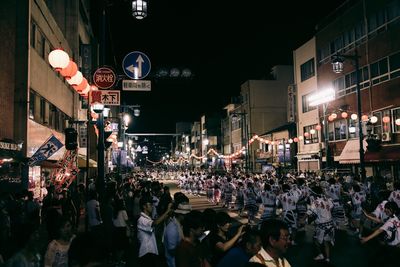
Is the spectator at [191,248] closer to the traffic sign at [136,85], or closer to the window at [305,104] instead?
the traffic sign at [136,85]

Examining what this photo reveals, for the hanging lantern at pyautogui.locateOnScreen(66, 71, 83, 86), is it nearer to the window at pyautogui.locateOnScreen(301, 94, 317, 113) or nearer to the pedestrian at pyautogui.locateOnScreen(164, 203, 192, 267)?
the pedestrian at pyautogui.locateOnScreen(164, 203, 192, 267)

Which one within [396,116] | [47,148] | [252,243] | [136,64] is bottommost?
[252,243]

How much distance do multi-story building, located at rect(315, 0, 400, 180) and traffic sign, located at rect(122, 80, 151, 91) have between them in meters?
13.2

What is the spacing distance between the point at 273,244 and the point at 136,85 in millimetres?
11642

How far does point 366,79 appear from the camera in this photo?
99.1 ft

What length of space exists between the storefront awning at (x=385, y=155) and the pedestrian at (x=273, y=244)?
23.0m

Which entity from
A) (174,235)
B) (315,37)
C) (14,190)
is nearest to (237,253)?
(174,235)

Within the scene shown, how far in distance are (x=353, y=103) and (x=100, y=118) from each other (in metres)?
22.9

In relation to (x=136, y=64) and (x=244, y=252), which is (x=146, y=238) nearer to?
(x=244, y=252)

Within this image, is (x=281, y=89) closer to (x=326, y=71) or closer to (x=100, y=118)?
(x=326, y=71)

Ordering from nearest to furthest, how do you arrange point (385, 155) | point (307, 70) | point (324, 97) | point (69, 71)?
point (69, 71)
point (385, 155)
point (324, 97)
point (307, 70)

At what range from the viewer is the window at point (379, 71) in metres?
27.8

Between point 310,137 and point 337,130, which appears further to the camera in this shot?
point 310,137

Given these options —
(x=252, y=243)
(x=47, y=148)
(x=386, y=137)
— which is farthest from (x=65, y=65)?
(x=386, y=137)
